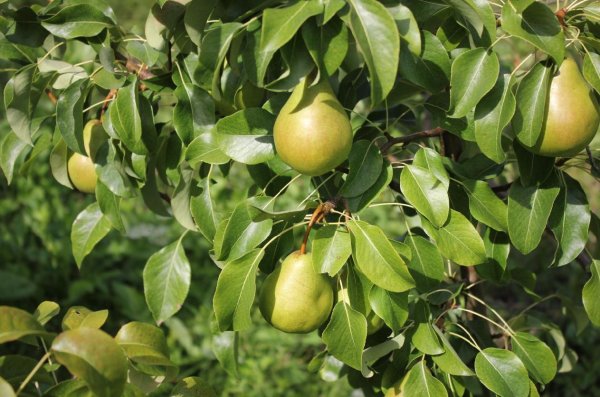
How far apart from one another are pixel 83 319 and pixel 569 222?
756 millimetres

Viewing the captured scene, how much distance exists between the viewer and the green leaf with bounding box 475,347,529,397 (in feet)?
3.68

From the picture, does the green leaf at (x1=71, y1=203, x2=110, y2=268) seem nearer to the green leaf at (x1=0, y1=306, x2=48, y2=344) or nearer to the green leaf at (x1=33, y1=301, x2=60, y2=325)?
the green leaf at (x1=33, y1=301, x2=60, y2=325)

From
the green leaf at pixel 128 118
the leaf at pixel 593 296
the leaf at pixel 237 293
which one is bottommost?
the leaf at pixel 593 296

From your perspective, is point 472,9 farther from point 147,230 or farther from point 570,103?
point 147,230

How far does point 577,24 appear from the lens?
3.51 ft

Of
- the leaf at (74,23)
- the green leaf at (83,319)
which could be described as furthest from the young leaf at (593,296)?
the leaf at (74,23)

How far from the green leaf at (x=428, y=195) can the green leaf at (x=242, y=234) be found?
210mm

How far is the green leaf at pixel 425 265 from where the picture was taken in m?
1.11

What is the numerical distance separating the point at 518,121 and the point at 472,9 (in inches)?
6.4

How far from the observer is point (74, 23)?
1.17 m

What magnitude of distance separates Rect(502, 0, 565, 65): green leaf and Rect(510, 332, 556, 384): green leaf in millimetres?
507

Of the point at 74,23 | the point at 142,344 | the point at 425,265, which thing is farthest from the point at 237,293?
the point at 74,23

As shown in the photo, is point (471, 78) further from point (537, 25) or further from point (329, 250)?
point (329, 250)

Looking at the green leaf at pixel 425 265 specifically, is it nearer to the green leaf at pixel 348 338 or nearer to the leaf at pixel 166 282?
the green leaf at pixel 348 338
